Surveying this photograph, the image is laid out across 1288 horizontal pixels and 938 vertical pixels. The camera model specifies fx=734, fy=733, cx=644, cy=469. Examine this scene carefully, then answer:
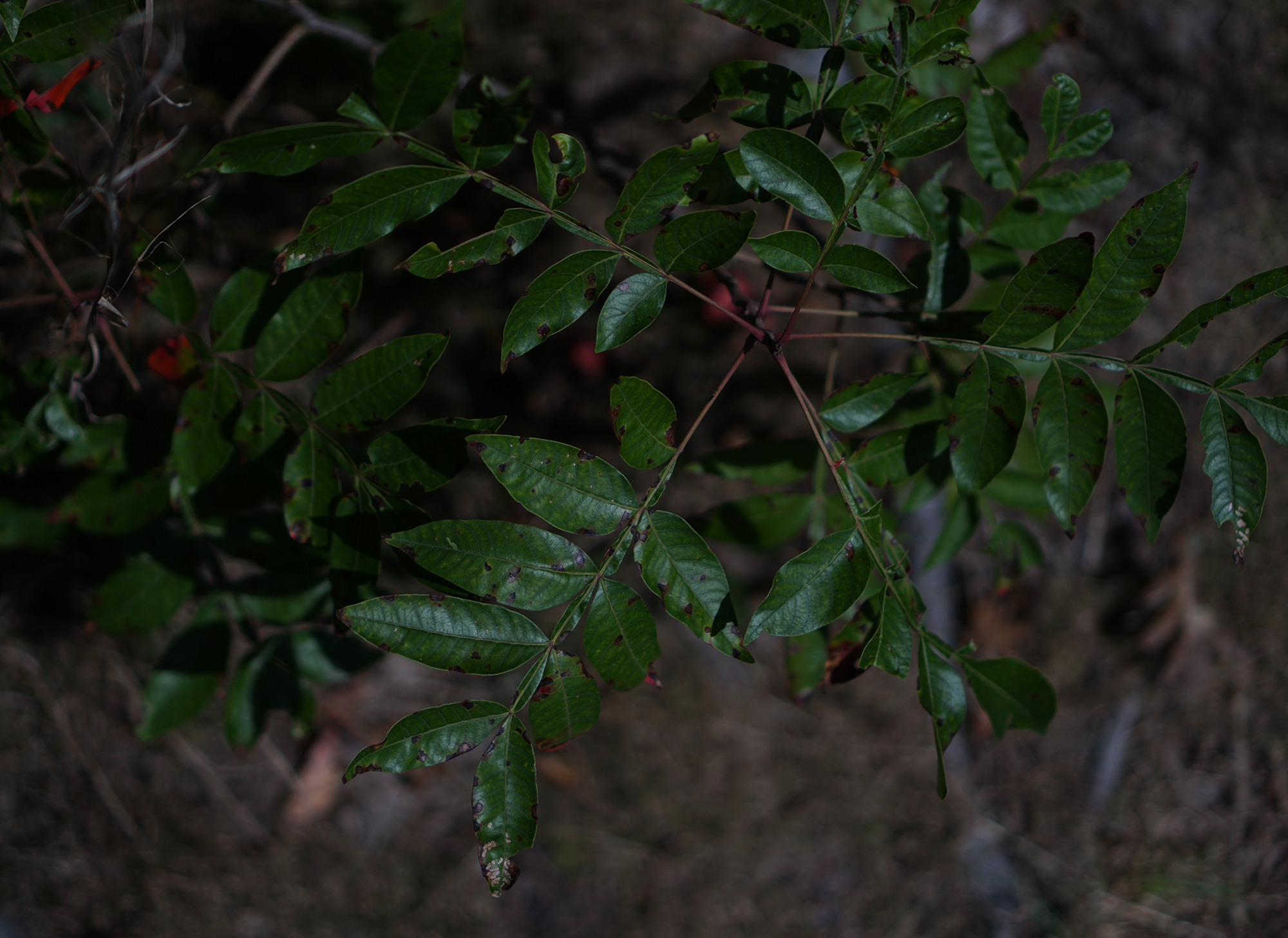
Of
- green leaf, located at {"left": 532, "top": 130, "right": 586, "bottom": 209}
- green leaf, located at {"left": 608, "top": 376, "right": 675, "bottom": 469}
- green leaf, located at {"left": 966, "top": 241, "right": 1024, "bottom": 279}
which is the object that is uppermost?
green leaf, located at {"left": 532, "top": 130, "right": 586, "bottom": 209}

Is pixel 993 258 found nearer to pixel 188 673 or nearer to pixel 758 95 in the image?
pixel 758 95

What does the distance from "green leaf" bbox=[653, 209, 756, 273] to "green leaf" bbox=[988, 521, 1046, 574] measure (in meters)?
0.82

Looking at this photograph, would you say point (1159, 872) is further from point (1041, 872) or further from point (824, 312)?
point (824, 312)

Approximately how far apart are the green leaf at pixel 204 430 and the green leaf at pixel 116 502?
0.75 feet

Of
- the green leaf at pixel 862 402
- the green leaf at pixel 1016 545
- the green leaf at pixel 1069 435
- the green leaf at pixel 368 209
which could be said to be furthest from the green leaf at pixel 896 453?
the green leaf at pixel 368 209

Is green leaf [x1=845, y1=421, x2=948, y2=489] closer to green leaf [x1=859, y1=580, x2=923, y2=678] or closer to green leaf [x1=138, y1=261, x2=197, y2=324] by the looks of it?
green leaf [x1=859, y1=580, x2=923, y2=678]

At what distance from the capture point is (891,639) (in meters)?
0.76

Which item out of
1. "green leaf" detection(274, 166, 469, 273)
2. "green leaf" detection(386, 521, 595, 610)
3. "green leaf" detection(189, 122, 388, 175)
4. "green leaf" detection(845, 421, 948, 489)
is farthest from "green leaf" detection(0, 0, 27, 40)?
"green leaf" detection(845, 421, 948, 489)

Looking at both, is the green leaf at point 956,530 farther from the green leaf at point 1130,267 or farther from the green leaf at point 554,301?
the green leaf at point 554,301

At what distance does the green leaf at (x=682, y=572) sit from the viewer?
2.51ft

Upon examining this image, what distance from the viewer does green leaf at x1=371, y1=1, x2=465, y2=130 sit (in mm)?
733

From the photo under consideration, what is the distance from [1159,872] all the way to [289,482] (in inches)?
117

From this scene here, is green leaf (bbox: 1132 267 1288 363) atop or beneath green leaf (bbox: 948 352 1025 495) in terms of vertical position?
atop

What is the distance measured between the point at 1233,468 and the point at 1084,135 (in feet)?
1.54
